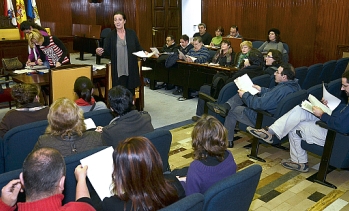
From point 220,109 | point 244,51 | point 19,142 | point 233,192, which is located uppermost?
point 244,51

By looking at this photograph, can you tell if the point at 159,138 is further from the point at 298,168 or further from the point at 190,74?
the point at 190,74

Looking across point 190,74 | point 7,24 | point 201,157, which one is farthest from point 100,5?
point 201,157

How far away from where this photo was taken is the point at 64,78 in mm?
4586

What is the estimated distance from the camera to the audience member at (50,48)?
5.00m

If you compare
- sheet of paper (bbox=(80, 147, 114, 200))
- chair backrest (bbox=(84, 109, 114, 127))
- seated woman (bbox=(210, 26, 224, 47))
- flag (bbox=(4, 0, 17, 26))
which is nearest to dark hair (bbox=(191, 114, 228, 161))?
sheet of paper (bbox=(80, 147, 114, 200))

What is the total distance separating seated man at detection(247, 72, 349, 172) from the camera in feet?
11.3

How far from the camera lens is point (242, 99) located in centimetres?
409

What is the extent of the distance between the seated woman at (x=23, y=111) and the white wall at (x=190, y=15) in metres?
8.39

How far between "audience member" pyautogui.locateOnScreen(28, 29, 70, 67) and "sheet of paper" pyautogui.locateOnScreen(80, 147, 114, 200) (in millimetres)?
3240

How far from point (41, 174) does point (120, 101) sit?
1.27 meters

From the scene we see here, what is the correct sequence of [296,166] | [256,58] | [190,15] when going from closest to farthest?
[296,166] → [256,58] → [190,15]

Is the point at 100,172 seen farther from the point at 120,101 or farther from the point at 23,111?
the point at 23,111

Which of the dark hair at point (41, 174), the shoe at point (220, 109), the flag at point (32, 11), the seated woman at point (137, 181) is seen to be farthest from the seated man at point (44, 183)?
the flag at point (32, 11)

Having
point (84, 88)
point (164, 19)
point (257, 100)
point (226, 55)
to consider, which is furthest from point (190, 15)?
point (84, 88)
